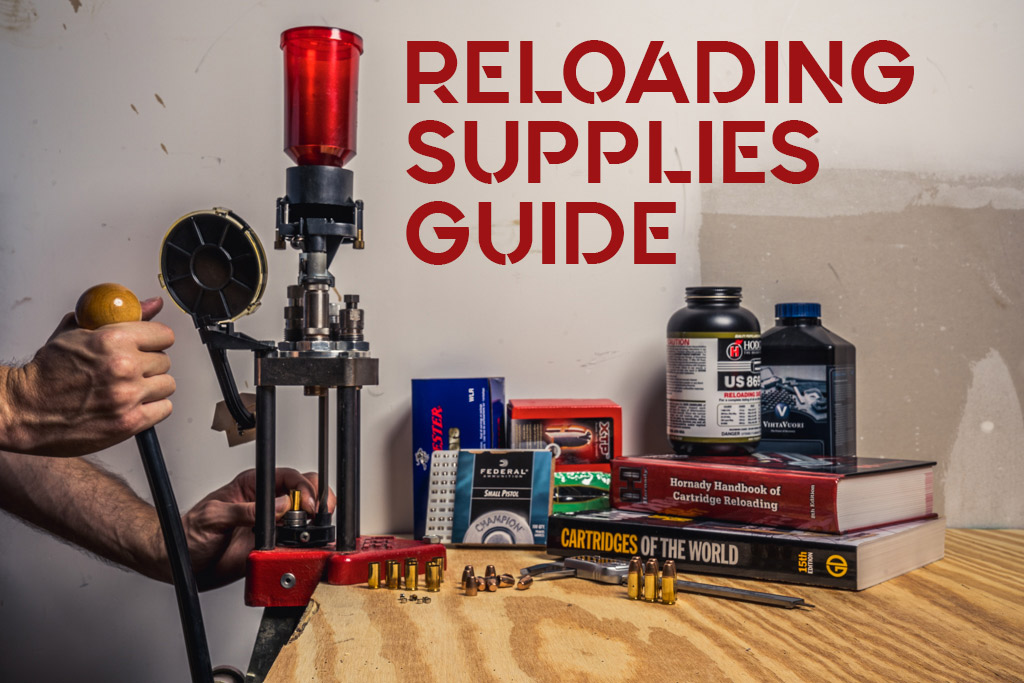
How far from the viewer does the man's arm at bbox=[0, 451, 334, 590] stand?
1056 mm

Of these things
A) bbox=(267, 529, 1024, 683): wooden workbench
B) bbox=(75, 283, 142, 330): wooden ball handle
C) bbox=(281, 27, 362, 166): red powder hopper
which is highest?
bbox=(281, 27, 362, 166): red powder hopper

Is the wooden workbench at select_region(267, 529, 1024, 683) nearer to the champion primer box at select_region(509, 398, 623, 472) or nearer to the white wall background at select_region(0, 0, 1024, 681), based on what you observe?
the champion primer box at select_region(509, 398, 623, 472)

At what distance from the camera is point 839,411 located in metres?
1.06

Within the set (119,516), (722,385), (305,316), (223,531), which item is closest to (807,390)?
(722,385)

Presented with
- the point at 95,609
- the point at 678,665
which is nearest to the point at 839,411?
the point at 678,665

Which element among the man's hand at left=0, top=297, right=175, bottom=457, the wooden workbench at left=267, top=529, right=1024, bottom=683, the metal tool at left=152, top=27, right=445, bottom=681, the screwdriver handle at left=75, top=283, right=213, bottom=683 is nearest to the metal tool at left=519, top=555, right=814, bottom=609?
the wooden workbench at left=267, top=529, right=1024, bottom=683

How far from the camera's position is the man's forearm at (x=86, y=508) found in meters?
1.11

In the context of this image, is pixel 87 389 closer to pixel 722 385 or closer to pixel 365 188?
pixel 365 188

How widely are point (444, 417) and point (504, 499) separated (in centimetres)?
14

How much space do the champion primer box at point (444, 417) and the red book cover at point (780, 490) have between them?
0.61 feet

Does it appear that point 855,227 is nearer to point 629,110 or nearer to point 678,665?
point 629,110

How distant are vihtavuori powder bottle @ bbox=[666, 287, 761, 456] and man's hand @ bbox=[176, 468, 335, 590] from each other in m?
0.46

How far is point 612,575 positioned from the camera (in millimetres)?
821

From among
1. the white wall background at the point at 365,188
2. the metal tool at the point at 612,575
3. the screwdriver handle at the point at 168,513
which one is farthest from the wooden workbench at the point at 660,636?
the white wall background at the point at 365,188
